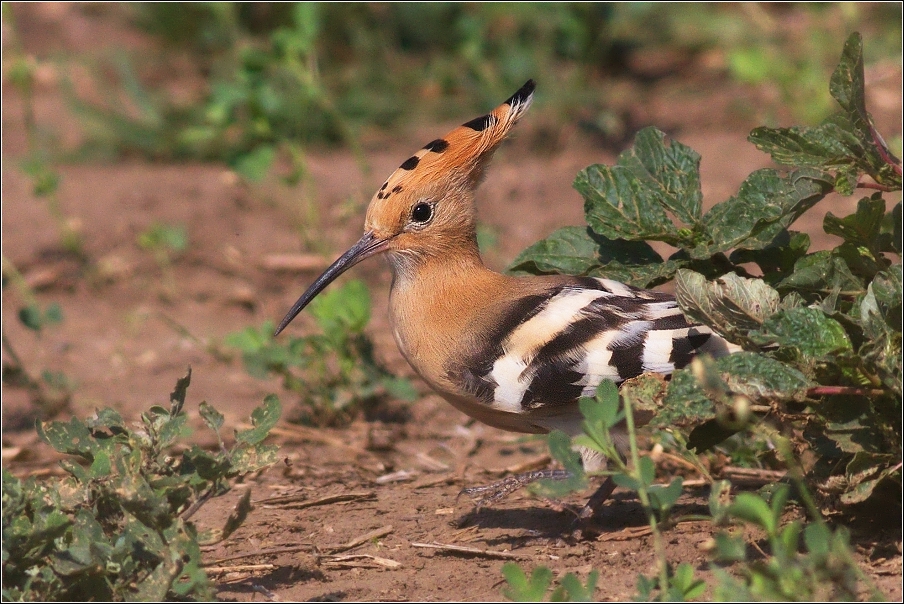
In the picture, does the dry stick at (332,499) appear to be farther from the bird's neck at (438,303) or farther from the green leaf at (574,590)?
the green leaf at (574,590)

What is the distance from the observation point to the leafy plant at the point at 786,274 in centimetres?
221

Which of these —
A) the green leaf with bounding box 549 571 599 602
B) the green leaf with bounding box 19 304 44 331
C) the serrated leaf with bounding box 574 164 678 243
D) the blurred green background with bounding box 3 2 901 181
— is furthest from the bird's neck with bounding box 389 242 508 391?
the blurred green background with bounding box 3 2 901 181

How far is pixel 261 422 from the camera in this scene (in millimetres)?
2268

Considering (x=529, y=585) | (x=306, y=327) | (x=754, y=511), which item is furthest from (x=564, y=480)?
(x=306, y=327)

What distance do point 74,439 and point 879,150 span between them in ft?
6.06

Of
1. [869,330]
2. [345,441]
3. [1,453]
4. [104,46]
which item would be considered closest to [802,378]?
[869,330]

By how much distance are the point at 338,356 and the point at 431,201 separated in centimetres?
99

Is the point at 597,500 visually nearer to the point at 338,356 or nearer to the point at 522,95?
the point at 522,95

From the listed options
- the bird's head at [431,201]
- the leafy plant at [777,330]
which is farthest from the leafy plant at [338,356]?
the leafy plant at [777,330]

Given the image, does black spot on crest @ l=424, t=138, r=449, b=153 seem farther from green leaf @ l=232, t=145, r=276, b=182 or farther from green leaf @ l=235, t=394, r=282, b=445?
green leaf @ l=232, t=145, r=276, b=182

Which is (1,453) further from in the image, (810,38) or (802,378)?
(810,38)

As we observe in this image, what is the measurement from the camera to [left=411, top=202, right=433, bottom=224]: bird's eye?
10.5ft

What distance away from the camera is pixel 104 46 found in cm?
788

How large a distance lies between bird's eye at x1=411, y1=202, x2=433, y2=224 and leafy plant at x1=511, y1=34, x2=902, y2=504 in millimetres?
376
